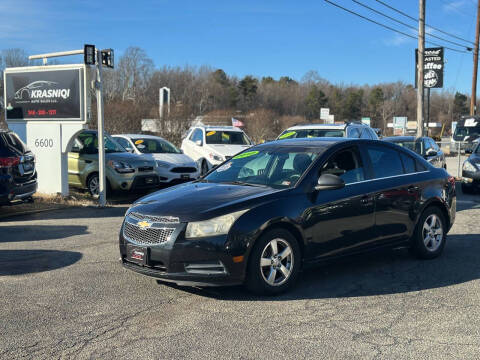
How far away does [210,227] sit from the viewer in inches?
200

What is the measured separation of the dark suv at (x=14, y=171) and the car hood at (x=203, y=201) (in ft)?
15.9

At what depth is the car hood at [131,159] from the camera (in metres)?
12.9

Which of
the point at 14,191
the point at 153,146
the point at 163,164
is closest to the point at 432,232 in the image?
the point at 14,191

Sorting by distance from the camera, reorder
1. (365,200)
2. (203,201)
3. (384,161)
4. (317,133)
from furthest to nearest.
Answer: (317,133)
(384,161)
(365,200)
(203,201)

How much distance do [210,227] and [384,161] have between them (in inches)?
109

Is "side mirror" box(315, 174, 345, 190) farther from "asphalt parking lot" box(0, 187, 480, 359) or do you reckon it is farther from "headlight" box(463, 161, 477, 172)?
"headlight" box(463, 161, 477, 172)

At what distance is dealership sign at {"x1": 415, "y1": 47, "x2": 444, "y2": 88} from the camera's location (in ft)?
76.7

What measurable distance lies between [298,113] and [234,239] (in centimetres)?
10188

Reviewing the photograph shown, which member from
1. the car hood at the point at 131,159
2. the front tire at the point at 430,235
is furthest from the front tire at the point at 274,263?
the car hood at the point at 131,159

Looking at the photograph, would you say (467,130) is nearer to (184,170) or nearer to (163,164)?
(184,170)

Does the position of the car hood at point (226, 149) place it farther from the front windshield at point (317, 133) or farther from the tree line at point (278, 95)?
the tree line at point (278, 95)

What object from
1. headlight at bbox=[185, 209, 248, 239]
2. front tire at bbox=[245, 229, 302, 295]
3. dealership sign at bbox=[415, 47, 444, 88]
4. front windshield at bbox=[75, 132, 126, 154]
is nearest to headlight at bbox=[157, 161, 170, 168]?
front windshield at bbox=[75, 132, 126, 154]

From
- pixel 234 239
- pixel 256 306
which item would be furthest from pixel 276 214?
pixel 256 306

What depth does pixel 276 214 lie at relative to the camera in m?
5.30
